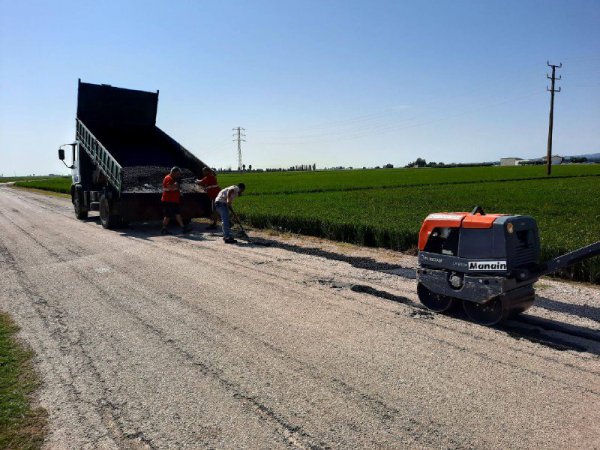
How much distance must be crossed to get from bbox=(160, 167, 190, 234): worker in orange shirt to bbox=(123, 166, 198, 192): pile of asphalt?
95 cm

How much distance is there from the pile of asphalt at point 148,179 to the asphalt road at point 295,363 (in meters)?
5.76

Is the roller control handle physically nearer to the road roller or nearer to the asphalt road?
the road roller

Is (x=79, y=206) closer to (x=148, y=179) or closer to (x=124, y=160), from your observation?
(x=124, y=160)

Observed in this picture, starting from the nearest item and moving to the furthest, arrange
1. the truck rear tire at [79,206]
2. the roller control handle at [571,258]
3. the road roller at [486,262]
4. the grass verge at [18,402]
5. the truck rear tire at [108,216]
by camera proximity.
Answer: the grass verge at [18,402], the roller control handle at [571,258], the road roller at [486,262], the truck rear tire at [108,216], the truck rear tire at [79,206]

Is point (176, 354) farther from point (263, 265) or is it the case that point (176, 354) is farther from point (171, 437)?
point (263, 265)

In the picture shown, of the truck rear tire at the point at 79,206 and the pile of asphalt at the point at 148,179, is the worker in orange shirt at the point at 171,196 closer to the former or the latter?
the pile of asphalt at the point at 148,179

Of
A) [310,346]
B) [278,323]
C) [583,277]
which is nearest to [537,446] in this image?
Answer: [310,346]

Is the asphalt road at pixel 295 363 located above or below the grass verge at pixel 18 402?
above

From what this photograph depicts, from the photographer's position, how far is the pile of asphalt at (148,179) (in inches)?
529

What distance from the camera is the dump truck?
13.3 meters

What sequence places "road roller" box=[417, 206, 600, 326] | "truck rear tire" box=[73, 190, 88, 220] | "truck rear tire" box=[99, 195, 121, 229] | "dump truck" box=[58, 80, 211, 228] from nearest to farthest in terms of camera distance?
"road roller" box=[417, 206, 600, 326], "dump truck" box=[58, 80, 211, 228], "truck rear tire" box=[99, 195, 121, 229], "truck rear tire" box=[73, 190, 88, 220]

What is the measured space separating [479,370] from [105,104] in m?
14.9

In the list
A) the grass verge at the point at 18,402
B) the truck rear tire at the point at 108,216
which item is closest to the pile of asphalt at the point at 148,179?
the truck rear tire at the point at 108,216

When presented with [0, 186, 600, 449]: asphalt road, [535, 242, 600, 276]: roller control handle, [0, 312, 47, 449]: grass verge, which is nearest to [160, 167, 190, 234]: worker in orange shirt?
[0, 186, 600, 449]: asphalt road
